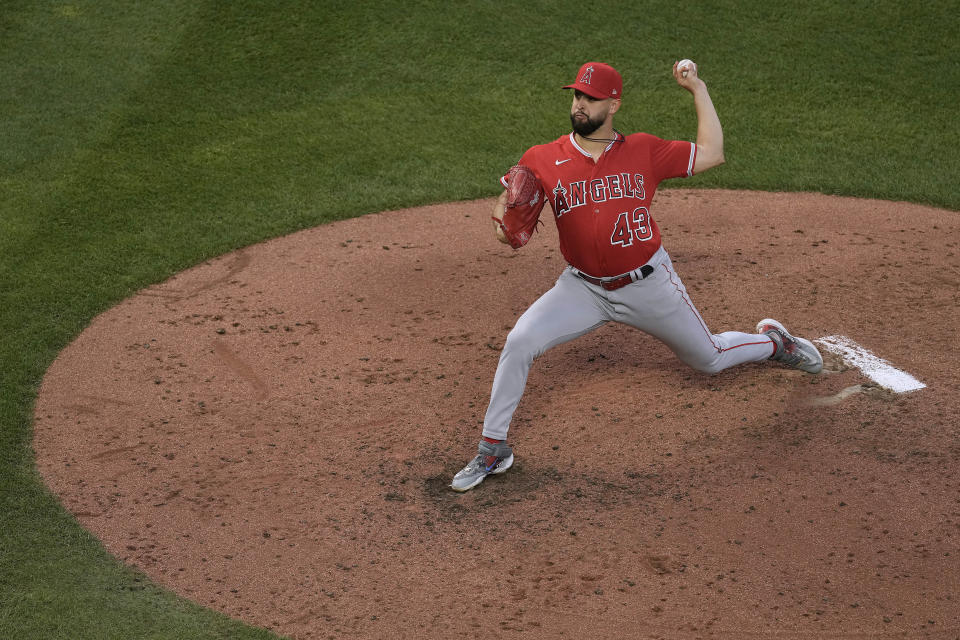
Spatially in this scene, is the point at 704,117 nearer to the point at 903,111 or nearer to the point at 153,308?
the point at 153,308

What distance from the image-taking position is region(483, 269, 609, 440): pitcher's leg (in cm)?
501

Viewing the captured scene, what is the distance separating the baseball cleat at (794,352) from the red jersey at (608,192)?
108 cm

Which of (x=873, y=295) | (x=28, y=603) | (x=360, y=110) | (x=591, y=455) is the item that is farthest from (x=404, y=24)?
(x=28, y=603)

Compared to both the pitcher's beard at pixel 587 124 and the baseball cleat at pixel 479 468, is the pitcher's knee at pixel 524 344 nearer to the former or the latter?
the baseball cleat at pixel 479 468

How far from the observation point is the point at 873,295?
6.68 m

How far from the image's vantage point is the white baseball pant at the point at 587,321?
16.5 feet

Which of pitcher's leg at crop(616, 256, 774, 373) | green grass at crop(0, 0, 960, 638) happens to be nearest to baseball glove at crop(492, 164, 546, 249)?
pitcher's leg at crop(616, 256, 774, 373)

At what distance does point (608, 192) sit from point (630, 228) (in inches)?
8.1

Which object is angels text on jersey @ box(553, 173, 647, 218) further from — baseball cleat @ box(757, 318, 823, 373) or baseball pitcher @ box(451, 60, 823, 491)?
baseball cleat @ box(757, 318, 823, 373)

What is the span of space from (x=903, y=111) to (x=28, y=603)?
28.2 feet

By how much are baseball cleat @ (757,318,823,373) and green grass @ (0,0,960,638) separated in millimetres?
3156

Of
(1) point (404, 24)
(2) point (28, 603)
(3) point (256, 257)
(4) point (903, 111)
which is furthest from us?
(1) point (404, 24)

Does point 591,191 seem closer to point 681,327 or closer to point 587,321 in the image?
point 587,321

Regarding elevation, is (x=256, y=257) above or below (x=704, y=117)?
below
